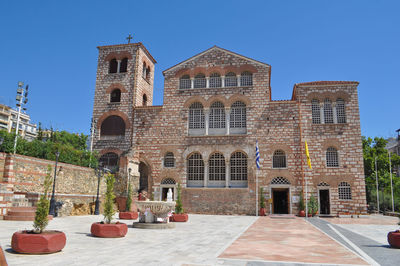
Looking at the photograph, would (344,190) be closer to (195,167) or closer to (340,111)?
(340,111)

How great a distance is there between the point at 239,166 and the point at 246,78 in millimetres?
7823

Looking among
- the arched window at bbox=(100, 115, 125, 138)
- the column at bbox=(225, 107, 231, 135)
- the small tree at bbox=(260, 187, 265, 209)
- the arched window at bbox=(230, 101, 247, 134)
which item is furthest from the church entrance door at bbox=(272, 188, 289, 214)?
the arched window at bbox=(100, 115, 125, 138)

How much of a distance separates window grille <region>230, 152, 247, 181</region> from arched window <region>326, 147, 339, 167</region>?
6.55 m

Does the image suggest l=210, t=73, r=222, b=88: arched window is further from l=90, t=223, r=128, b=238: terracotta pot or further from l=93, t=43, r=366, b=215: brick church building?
l=90, t=223, r=128, b=238: terracotta pot

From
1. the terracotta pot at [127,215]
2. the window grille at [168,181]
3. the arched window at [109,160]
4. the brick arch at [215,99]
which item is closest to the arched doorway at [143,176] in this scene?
the window grille at [168,181]

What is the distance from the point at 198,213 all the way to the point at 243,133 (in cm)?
765

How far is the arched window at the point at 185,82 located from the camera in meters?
28.4

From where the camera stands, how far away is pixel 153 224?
43.8 ft

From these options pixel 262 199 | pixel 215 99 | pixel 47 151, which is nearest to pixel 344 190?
pixel 262 199

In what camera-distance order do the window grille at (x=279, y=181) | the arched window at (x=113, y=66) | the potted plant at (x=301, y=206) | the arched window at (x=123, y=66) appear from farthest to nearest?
the arched window at (x=113, y=66) < the arched window at (x=123, y=66) < the window grille at (x=279, y=181) < the potted plant at (x=301, y=206)

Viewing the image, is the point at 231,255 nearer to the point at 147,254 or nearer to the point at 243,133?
the point at 147,254

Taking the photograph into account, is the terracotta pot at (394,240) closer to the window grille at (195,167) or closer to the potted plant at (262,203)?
the potted plant at (262,203)

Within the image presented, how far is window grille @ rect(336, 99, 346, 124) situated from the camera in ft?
83.3

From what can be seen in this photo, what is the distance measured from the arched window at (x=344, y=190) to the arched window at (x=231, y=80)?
12.0 meters
